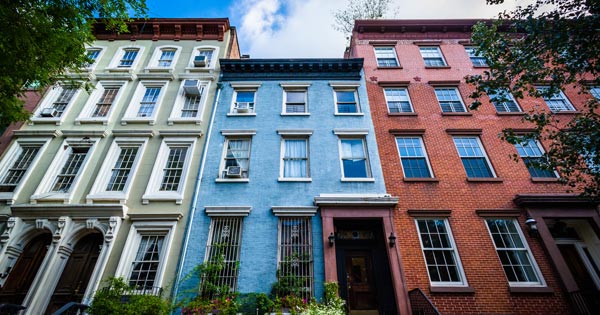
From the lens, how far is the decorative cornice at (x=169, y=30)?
14898 millimetres

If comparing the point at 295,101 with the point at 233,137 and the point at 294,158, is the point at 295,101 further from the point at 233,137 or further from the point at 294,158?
the point at 233,137

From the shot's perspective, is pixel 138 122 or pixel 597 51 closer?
pixel 597 51

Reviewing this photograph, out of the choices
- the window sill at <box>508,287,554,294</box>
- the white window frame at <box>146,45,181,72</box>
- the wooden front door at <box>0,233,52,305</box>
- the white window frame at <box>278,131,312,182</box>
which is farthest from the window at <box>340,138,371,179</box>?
the wooden front door at <box>0,233,52,305</box>

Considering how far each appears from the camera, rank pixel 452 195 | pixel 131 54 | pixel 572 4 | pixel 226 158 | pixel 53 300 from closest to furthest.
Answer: pixel 572 4 → pixel 53 300 → pixel 452 195 → pixel 226 158 → pixel 131 54

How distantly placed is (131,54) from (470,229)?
58.8 ft

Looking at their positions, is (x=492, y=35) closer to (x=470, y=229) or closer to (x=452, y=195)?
(x=452, y=195)

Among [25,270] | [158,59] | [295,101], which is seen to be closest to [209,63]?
[158,59]

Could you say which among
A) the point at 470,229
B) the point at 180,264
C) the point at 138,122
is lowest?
the point at 180,264

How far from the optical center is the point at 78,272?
28.1ft

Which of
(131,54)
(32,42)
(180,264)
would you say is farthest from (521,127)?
(131,54)

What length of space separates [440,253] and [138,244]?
10000 mm

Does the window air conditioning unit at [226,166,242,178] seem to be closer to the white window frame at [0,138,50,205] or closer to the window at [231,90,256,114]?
the window at [231,90,256,114]

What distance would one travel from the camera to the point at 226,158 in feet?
35.2

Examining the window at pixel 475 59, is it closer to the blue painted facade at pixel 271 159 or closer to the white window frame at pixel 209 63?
the blue painted facade at pixel 271 159
